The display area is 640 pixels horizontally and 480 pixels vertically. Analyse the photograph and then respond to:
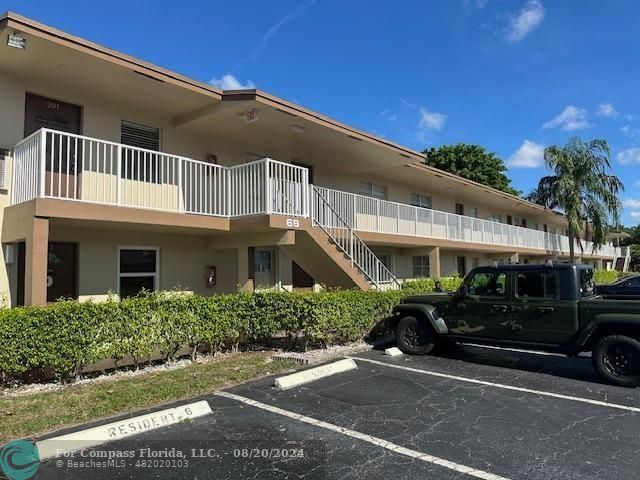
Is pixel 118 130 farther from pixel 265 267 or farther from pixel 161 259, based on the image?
pixel 265 267

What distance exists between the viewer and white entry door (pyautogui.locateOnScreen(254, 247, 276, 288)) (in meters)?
13.8

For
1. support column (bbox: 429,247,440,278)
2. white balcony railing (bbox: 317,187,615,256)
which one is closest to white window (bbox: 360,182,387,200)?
white balcony railing (bbox: 317,187,615,256)

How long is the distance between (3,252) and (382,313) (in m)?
7.88

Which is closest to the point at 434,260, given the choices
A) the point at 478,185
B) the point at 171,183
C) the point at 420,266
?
the point at 420,266

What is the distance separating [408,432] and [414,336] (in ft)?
14.2

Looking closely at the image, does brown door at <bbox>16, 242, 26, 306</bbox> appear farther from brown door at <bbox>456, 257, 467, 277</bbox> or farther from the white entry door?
brown door at <bbox>456, 257, 467, 277</bbox>

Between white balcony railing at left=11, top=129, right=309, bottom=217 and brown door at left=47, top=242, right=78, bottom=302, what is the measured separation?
3.95 feet

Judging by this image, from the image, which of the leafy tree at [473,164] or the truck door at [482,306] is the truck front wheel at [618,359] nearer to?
the truck door at [482,306]

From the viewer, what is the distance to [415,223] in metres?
16.6

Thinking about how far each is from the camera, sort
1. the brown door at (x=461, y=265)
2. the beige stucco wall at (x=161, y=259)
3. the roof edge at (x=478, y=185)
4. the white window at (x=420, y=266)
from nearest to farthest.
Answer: the beige stucco wall at (x=161, y=259), the roof edge at (x=478, y=185), the white window at (x=420, y=266), the brown door at (x=461, y=265)

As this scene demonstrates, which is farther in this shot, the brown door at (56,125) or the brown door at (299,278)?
the brown door at (299,278)

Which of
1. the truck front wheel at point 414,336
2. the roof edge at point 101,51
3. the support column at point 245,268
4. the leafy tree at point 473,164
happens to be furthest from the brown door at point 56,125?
the leafy tree at point 473,164

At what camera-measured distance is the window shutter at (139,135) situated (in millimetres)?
10539

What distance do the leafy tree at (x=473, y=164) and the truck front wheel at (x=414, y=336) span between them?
35719mm
